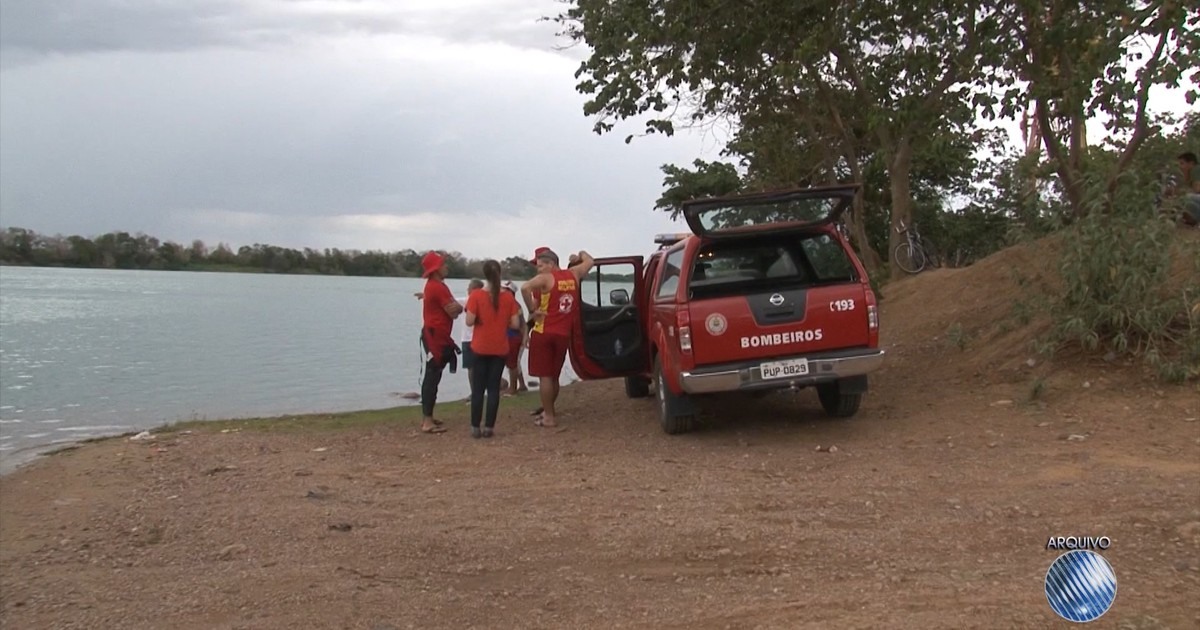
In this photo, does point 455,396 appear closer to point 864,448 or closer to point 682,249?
point 682,249

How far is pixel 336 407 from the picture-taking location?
621 inches

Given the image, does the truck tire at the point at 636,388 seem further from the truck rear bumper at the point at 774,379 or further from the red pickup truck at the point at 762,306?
the truck rear bumper at the point at 774,379

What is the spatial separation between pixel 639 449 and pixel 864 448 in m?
1.88

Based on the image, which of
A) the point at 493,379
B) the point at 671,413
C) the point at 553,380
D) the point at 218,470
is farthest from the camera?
the point at 553,380

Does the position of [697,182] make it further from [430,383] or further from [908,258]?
[430,383]

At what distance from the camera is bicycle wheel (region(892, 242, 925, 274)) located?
59.3 feet

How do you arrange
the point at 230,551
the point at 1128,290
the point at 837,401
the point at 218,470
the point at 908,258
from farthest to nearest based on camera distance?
the point at 908,258
the point at 837,401
the point at 1128,290
the point at 218,470
the point at 230,551

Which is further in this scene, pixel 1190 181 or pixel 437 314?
pixel 1190 181

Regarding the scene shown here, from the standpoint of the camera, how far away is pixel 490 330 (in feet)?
30.1

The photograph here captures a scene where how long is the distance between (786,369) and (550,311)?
8.68 feet

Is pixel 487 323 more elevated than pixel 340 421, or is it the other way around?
pixel 487 323

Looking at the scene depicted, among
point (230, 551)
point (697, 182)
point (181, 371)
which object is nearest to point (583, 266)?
point (230, 551)


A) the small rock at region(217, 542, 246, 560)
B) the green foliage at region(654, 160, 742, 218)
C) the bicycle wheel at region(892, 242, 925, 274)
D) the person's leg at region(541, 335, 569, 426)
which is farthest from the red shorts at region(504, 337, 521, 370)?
the green foliage at region(654, 160, 742, 218)

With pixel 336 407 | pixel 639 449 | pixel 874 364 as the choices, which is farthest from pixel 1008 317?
pixel 336 407
